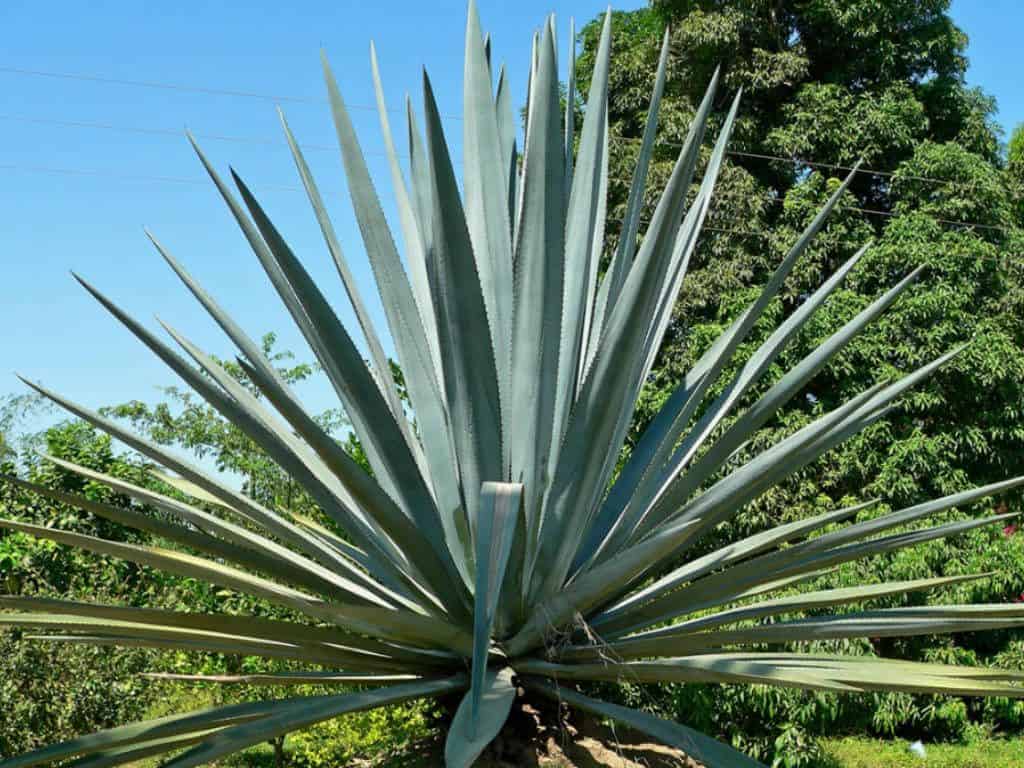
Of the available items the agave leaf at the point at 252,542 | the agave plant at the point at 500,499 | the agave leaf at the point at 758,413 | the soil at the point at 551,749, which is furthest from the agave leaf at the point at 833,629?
the agave leaf at the point at 252,542

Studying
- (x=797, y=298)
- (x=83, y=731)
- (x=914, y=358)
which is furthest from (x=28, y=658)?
(x=797, y=298)

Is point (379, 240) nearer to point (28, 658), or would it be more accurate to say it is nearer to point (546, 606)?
point (546, 606)

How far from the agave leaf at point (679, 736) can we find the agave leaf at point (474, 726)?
Answer: 28 cm

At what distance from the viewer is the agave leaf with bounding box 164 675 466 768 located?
7.91 ft

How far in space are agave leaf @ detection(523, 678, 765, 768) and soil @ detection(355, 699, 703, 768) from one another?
0.09 m

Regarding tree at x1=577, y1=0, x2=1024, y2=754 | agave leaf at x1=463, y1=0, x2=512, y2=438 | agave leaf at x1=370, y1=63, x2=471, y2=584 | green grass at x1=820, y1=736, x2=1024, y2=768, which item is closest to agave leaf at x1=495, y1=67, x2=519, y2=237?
agave leaf at x1=463, y1=0, x2=512, y2=438

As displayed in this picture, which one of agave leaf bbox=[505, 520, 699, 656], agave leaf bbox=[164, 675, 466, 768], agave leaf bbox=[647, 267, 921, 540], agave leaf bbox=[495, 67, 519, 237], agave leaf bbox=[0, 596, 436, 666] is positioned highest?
agave leaf bbox=[495, 67, 519, 237]

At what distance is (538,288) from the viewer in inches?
114

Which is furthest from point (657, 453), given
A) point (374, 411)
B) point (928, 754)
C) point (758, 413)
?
point (928, 754)

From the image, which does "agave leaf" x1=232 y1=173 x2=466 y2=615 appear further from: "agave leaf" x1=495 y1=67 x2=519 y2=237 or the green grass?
the green grass

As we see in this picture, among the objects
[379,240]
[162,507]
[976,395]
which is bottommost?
[162,507]

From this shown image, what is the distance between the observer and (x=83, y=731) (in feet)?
Answer: 18.7

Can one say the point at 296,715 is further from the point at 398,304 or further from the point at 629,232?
the point at 629,232

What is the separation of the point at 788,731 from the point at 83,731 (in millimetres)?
4143
